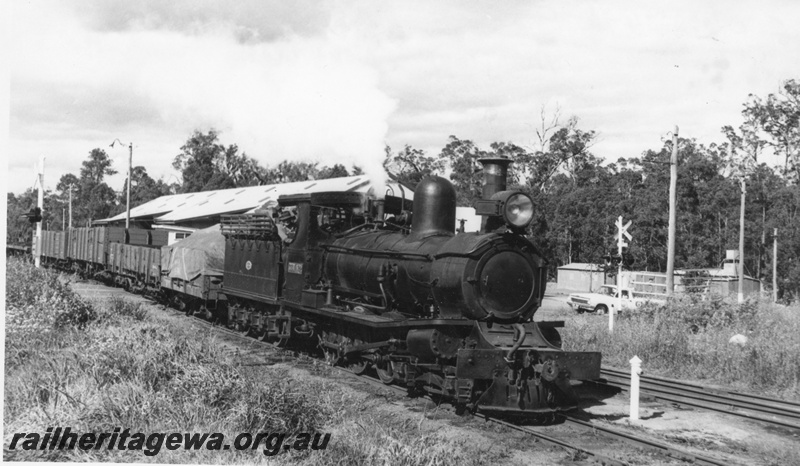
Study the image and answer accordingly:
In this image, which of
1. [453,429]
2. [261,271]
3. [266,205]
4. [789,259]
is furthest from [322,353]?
[789,259]

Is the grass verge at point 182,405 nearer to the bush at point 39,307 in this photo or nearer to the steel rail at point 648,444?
the bush at point 39,307

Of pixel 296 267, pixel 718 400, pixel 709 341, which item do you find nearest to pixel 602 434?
pixel 718 400

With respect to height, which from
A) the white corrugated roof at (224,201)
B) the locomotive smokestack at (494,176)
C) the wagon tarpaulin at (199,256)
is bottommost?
the wagon tarpaulin at (199,256)

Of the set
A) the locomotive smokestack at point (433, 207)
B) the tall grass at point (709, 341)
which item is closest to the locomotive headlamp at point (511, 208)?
the locomotive smokestack at point (433, 207)

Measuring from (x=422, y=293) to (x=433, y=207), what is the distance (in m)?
1.30

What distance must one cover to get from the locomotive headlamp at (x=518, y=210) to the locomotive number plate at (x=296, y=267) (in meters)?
4.39

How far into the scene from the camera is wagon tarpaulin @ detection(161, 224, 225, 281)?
16406 millimetres

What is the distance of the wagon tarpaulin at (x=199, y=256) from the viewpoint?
646 inches

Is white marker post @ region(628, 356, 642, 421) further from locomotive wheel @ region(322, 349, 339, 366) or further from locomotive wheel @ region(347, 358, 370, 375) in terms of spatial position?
locomotive wheel @ region(322, 349, 339, 366)

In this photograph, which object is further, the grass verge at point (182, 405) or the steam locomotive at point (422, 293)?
the steam locomotive at point (422, 293)

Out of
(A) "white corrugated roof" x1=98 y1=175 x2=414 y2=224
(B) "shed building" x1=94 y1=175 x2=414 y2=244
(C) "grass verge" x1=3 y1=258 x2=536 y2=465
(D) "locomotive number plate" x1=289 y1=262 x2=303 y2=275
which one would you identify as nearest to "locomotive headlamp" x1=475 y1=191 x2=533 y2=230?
(C) "grass verge" x1=3 y1=258 x2=536 y2=465

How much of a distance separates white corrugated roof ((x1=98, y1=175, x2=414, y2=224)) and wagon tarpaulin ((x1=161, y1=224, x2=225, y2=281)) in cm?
1035

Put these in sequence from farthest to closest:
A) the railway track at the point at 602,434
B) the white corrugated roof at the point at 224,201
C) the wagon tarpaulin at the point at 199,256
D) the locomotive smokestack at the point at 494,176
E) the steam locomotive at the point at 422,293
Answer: the white corrugated roof at the point at 224,201 < the wagon tarpaulin at the point at 199,256 < the locomotive smokestack at the point at 494,176 < the steam locomotive at the point at 422,293 < the railway track at the point at 602,434

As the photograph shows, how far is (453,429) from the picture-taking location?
26.1ft
